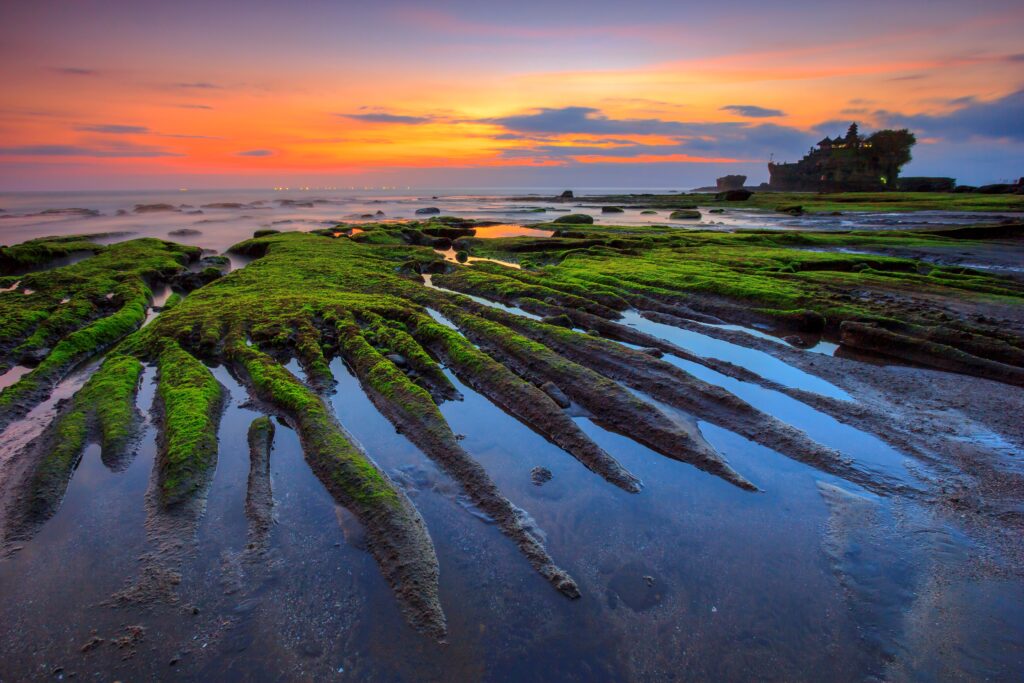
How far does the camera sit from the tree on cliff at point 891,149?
107188mm

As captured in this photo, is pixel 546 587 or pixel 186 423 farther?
pixel 186 423

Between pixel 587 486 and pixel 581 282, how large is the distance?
14740 millimetres

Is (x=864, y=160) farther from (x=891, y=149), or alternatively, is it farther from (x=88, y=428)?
(x=88, y=428)

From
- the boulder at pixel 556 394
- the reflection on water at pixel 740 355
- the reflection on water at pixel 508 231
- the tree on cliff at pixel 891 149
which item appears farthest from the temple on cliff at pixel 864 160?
the boulder at pixel 556 394

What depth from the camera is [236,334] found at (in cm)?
1402

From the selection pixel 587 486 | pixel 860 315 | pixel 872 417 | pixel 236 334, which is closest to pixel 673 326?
pixel 860 315

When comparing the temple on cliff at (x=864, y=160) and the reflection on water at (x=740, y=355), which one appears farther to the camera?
the temple on cliff at (x=864, y=160)

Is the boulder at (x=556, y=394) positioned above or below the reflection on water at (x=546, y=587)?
above

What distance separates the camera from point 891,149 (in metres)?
109

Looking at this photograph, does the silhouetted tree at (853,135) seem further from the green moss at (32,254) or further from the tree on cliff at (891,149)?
the green moss at (32,254)

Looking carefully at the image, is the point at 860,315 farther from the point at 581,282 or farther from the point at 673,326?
the point at 581,282

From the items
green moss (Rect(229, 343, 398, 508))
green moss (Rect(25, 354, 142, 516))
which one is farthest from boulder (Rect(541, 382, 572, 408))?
green moss (Rect(25, 354, 142, 516))

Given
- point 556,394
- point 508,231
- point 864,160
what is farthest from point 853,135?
point 556,394

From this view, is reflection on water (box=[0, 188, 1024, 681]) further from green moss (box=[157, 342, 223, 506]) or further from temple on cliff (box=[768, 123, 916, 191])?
temple on cliff (box=[768, 123, 916, 191])
